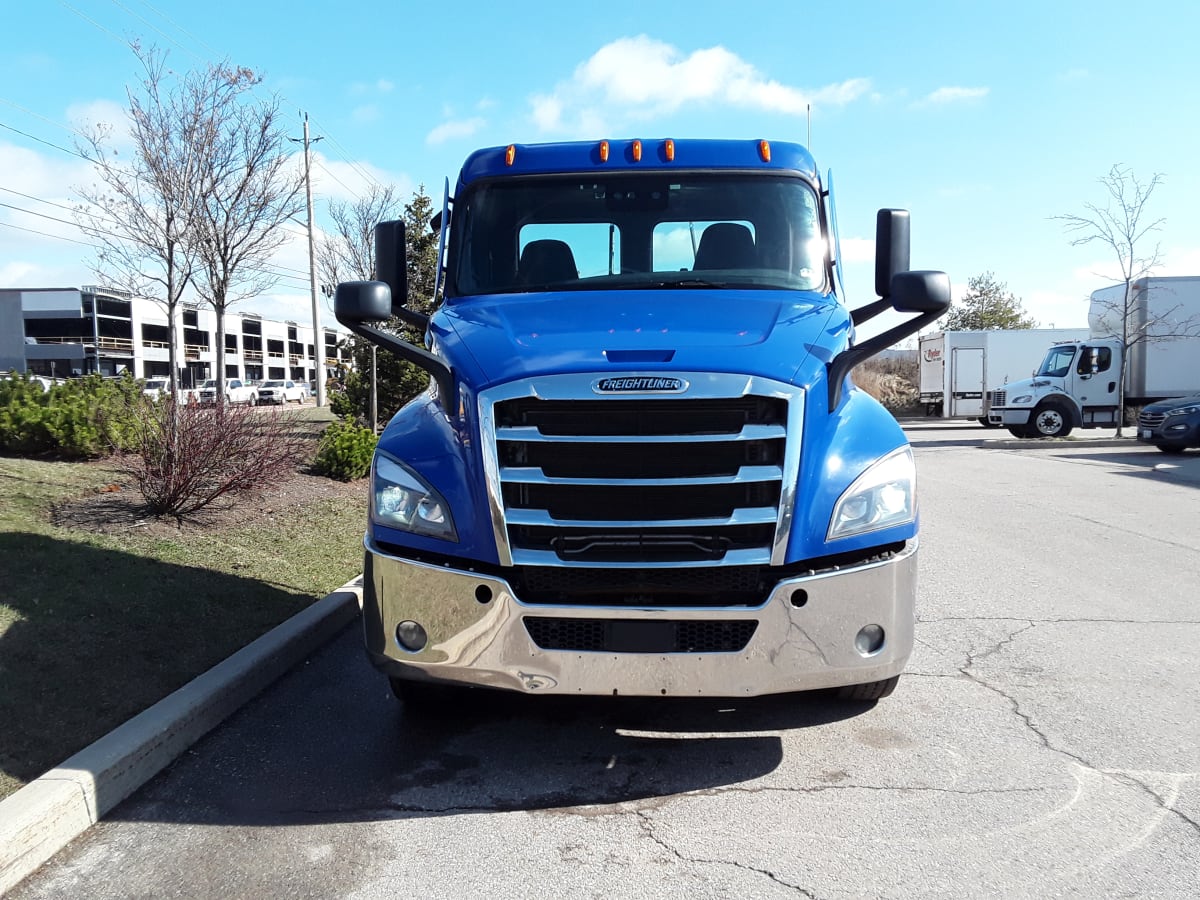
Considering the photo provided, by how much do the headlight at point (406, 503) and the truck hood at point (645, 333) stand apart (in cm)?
47

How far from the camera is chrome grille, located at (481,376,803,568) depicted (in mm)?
3523

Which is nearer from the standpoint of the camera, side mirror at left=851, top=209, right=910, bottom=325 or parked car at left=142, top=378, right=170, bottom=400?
side mirror at left=851, top=209, right=910, bottom=325

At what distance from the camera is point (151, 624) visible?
518cm

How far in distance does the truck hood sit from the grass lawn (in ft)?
7.16

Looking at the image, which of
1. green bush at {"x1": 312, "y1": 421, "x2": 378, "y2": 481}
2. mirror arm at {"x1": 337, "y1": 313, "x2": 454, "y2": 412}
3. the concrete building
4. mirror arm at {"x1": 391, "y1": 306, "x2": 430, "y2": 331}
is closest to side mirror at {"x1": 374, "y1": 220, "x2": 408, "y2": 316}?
mirror arm at {"x1": 391, "y1": 306, "x2": 430, "y2": 331}

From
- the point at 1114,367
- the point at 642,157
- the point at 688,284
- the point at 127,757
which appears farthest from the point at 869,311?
the point at 1114,367

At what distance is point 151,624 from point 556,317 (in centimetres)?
291

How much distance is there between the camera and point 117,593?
18.2 ft

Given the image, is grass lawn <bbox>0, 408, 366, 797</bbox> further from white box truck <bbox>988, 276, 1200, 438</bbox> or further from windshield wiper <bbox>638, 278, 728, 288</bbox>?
white box truck <bbox>988, 276, 1200, 438</bbox>

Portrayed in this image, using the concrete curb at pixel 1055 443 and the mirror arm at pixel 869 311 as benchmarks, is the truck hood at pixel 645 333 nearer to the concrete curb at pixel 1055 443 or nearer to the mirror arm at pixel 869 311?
the mirror arm at pixel 869 311

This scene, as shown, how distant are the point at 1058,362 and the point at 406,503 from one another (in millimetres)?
27340

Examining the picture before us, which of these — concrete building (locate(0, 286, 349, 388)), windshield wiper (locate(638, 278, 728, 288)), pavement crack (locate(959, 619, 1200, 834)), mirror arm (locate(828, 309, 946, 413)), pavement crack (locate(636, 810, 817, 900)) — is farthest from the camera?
concrete building (locate(0, 286, 349, 388))

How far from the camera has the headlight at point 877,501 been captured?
140 inches

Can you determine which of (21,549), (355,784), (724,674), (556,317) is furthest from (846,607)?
(21,549)
